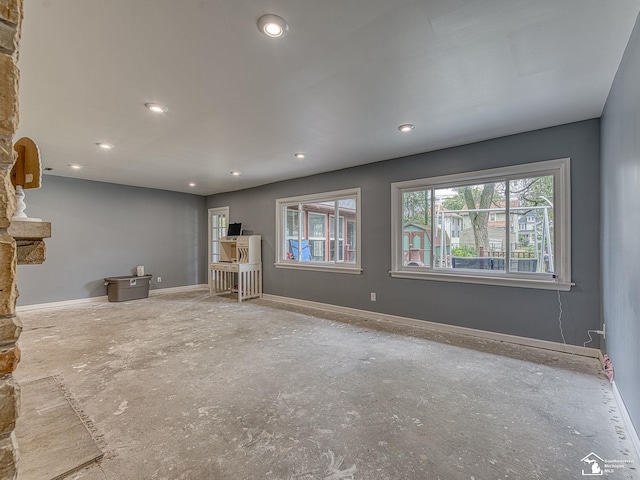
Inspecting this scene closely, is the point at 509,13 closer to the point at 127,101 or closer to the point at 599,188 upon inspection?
the point at 599,188

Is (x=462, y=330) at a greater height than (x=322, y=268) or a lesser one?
lesser

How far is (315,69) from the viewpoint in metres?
2.17

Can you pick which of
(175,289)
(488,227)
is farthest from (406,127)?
(175,289)

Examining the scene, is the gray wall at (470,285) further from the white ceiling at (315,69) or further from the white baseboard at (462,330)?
the white ceiling at (315,69)

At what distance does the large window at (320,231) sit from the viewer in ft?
16.5

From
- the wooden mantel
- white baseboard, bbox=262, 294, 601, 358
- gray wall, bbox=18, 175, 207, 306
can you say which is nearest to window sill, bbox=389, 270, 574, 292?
white baseboard, bbox=262, 294, 601, 358

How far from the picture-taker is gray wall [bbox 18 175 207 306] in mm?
5414

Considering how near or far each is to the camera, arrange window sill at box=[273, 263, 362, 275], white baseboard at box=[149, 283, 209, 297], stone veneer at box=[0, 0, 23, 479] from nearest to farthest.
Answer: stone veneer at box=[0, 0, 23, 479] < window sill at box=[273, 263, 362, 275] < white baseboard at box=[149, 283, 209, 297]

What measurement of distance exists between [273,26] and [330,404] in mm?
2480

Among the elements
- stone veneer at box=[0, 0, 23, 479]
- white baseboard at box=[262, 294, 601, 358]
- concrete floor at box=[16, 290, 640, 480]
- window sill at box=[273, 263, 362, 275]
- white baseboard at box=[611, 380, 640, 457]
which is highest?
stone veneer at box=[0, 0, 23, 479]

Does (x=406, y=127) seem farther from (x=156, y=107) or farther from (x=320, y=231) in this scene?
(x=320, y=231)

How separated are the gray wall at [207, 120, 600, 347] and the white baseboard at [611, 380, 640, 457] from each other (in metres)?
0.91

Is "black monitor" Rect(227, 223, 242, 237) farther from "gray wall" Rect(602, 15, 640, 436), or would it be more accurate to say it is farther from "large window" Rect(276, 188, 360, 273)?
"gray wall" Rect(602, 15, 640, 436)

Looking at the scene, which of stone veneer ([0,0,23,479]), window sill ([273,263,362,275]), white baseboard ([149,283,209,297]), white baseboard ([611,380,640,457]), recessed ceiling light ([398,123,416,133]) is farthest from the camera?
white baseboard ([149,283,209,297])
